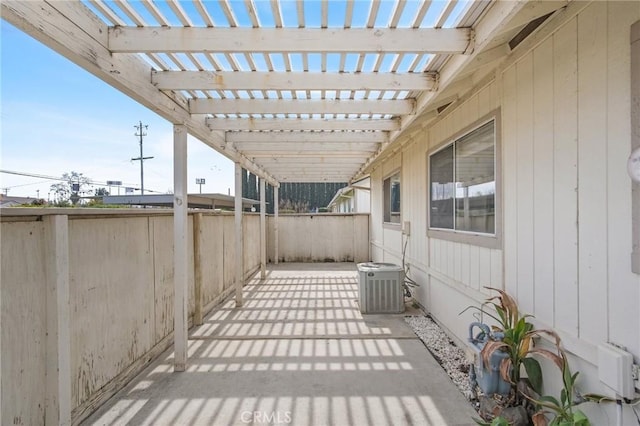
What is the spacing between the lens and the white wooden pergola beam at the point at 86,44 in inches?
59.6

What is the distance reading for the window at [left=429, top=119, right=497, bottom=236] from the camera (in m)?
2.92

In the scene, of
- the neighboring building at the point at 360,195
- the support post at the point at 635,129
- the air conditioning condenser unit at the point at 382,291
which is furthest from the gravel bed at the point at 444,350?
the neighboring building at the point at 360,195

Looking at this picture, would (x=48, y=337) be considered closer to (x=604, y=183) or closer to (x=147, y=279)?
(x=147, y=279)

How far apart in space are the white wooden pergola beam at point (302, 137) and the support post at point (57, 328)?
277 centimetres

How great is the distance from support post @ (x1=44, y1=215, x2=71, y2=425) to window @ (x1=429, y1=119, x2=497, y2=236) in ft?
10.6

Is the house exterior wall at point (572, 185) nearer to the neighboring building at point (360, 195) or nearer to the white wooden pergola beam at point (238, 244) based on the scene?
the white wooden pergola beam at point (238, 244)

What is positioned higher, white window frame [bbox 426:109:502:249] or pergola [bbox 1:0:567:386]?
pergola [bbox 1:0:567:386]

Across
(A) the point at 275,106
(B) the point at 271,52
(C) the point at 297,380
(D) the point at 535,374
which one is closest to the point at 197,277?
(C) the point at 297,380

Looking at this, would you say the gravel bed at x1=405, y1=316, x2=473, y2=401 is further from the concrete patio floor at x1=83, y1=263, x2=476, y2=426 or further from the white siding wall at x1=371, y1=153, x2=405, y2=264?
the white siding wall at x1=371, y1=153, x2=405, y2=264

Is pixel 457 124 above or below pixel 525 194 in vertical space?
above

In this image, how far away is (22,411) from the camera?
1760 millimetres

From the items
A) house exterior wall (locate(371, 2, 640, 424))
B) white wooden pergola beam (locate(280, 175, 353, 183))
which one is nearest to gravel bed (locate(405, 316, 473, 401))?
house exterior wall (locate(371, 2, 640, 424))

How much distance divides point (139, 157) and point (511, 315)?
25.6 metres

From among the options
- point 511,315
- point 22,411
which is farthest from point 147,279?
point 511,315
